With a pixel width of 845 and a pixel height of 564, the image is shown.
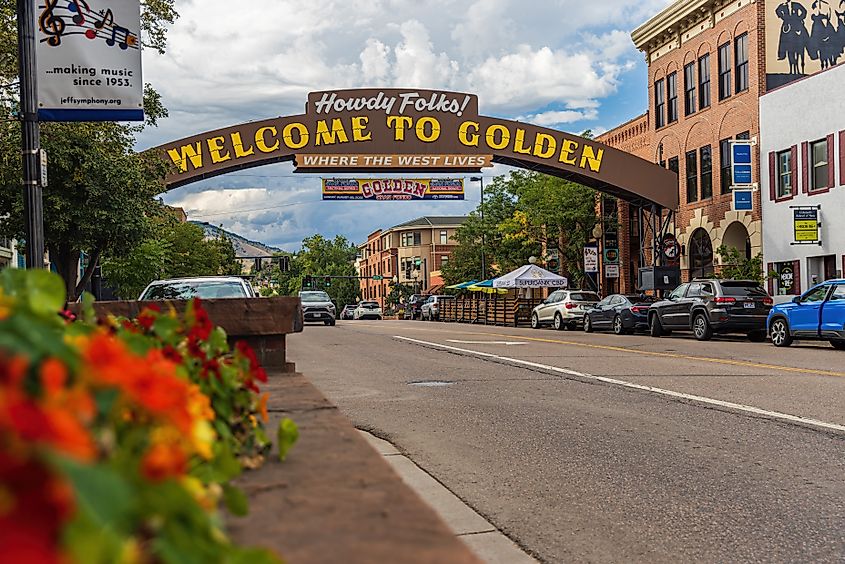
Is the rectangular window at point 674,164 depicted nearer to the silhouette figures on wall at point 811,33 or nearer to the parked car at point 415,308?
the silhouette figures on wall at point 811,33

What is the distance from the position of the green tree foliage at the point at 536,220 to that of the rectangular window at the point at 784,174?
13.4m

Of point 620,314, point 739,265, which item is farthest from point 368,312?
point 739,265

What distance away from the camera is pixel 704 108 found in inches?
1454

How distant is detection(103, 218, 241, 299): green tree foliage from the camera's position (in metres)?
28.9

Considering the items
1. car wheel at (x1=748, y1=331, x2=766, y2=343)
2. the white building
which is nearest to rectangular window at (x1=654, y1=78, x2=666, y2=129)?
the white building

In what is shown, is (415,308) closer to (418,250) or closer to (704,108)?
(704,108)

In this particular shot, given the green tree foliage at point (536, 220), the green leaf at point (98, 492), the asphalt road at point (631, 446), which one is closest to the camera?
the green leaf at point (98, 492)

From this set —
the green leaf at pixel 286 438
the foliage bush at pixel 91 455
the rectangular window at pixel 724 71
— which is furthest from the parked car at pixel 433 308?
the foliage bush at pixel 91 455

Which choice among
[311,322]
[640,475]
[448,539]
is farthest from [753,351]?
[311,322]

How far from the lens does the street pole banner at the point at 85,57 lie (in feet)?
29.1

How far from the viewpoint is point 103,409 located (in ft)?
3.70

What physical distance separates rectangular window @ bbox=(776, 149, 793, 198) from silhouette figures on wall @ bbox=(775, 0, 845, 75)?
13.6 feet

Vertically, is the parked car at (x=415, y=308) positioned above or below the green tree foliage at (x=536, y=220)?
below

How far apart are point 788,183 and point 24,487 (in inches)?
1280
